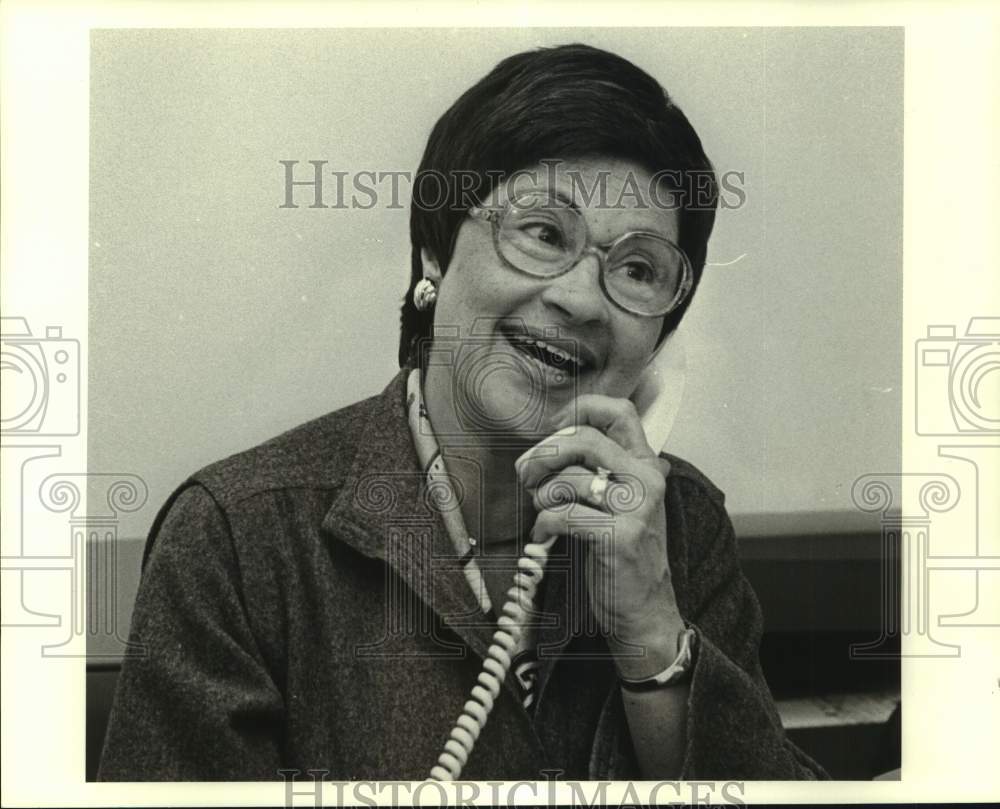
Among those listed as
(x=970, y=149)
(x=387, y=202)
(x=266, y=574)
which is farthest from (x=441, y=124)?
(x=970, y=149)

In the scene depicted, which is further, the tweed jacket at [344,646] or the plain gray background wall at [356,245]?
the plain gray background wall at [356,245]

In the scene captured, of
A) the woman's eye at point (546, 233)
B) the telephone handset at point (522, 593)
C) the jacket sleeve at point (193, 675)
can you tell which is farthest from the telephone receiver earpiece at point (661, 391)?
the jacket sleeve at point (193, 675)

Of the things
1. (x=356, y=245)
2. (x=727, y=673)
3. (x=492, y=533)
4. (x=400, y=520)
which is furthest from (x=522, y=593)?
(x=356, y=245)

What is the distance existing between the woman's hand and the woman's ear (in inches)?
10.8

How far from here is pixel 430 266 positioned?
1.72 metres

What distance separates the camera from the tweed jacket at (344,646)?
1639 mm

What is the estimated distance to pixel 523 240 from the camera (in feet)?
5.50

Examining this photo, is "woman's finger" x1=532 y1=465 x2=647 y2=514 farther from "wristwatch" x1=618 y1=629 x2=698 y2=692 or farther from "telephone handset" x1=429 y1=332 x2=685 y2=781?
"wristwatch" x1=618 y1=629 x2=698 y2=692

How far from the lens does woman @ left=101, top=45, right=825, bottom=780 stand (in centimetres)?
166

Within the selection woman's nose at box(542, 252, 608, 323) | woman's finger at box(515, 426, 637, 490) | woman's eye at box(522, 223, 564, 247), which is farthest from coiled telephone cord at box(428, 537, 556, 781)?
woman's eye at box(522, 223, 564, 247)

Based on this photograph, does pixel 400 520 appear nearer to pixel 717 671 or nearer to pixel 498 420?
pixel 498 420

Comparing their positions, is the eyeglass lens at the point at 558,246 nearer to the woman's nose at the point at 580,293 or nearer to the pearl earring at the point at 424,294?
the woman's nose at the point at 580,293

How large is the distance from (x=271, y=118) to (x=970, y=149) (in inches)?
42.6

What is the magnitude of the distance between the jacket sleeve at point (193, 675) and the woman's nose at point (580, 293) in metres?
0.58
